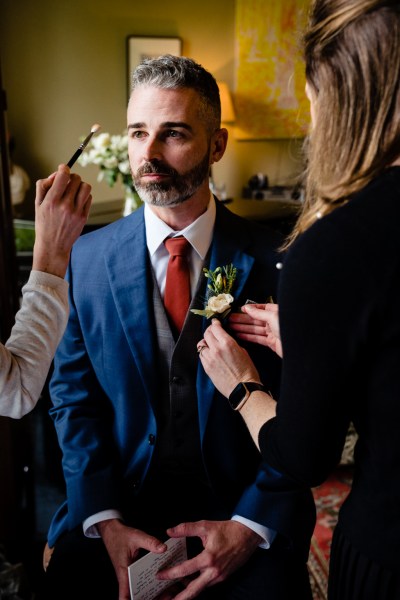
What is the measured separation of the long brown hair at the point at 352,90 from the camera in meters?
0.82

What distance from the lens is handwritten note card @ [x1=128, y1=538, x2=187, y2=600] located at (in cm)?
129

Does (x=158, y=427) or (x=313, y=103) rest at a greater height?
(x=313, y=103)

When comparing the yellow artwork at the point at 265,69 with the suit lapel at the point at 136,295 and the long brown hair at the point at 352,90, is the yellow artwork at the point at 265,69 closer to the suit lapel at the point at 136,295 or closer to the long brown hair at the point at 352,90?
the suit lapel at the point at 136,295

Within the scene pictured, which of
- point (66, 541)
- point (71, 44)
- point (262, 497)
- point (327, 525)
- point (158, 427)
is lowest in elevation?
point (327, 525)

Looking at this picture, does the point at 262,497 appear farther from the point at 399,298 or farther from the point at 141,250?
the point at 399,298

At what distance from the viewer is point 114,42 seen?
511 centimetres

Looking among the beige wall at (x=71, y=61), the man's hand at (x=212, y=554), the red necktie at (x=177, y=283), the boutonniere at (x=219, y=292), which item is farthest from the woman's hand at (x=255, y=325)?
the beige wall at (x=71, y=61)

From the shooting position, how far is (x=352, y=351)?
32.6 inches

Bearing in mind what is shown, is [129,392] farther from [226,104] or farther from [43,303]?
[226,104]

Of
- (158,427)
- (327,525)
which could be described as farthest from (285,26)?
(158,427)

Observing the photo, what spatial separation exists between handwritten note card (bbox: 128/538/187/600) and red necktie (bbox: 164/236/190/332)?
1.71ft

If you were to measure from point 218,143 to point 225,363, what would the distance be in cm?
74

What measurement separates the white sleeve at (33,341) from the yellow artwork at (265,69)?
4953mm

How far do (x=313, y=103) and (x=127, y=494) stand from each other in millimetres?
1079
